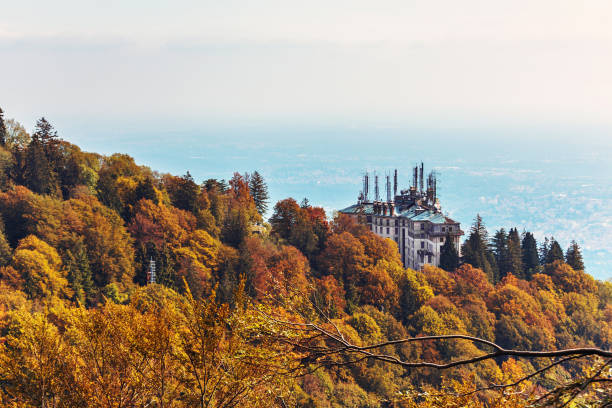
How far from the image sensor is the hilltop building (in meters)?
66.7

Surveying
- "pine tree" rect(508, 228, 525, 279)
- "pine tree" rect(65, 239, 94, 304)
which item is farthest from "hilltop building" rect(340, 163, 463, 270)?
"pine tree" rect(65, 239, 94, 304)

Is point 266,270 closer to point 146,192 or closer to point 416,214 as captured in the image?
point 146,192

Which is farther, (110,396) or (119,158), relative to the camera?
(119,158)

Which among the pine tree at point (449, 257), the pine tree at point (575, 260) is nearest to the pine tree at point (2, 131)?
the pine tree at point (449, 257)

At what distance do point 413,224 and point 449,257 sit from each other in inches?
242

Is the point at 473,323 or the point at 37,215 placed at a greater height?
the point at 37,215

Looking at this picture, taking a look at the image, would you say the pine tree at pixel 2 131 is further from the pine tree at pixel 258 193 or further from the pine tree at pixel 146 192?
the pine tree at pixel 258 193

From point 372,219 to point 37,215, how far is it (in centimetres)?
4140

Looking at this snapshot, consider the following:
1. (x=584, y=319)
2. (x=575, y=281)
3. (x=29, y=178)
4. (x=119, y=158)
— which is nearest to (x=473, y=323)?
(x=584, y=319)

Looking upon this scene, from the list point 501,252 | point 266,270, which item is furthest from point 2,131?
point 501,252

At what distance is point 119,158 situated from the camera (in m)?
54.9

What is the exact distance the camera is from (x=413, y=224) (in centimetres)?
6825

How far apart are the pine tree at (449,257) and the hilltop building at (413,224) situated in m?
0.80

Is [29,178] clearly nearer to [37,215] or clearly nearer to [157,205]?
[37,215]
